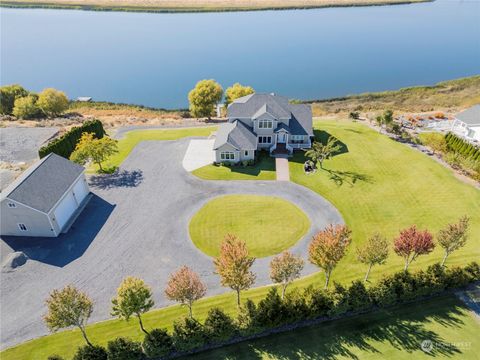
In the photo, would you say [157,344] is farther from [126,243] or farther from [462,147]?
[462,147]

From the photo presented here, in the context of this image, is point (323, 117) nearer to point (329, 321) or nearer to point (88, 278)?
point (329, 321)

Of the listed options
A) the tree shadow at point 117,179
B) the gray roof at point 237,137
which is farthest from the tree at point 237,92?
the tree shadow at point 117,179

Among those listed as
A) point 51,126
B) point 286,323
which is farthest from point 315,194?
point 51,126

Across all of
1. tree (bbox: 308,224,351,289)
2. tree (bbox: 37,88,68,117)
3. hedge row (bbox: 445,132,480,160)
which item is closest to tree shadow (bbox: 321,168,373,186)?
hedge row (bbox: 445,132,480,160)

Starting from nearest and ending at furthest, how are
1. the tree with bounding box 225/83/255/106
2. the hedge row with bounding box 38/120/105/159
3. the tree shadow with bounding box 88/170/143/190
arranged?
the tree shadow with bounding box 88/170/143/190 → the hedge row with bounding box 38/120/105/159 → the tree with bounding box 225/83/255/106

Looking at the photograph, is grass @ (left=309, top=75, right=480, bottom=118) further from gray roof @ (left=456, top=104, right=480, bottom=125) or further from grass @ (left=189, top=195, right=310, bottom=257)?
grass @ (left=189, top=195, right=310, bottom=257)

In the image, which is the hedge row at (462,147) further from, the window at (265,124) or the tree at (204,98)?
the tree at (204,98)
